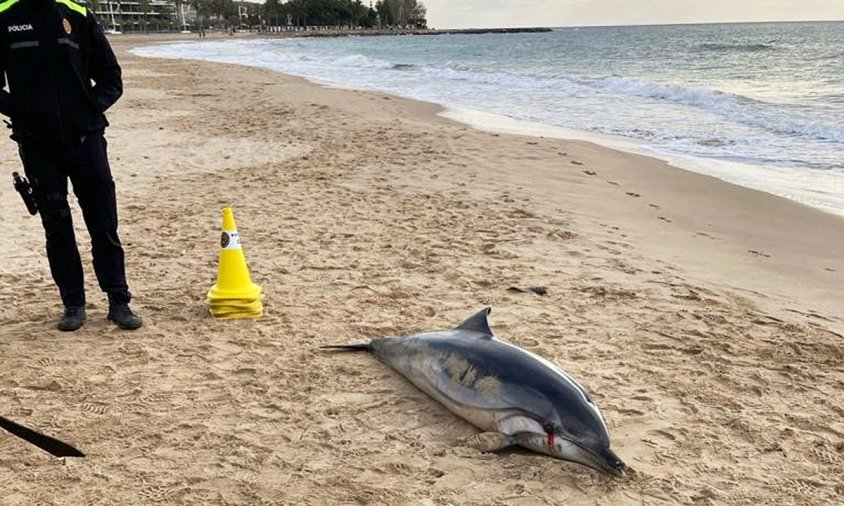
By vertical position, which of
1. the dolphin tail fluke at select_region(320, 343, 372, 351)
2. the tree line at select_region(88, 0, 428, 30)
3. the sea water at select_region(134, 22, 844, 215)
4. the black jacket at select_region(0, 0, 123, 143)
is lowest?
the dolphin tail fluke at select_region(320, 343, 372, 351)

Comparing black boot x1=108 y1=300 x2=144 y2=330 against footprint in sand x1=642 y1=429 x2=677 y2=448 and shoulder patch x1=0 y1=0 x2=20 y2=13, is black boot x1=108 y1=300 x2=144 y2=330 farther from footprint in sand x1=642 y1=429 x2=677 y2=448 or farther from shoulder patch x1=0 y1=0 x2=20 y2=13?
footprint in sand x1=642 y1=429 x2=677 y2=448

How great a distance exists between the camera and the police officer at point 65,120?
404 cm

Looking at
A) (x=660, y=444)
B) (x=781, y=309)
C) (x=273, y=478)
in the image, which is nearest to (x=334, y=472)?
(x=273, y=478)

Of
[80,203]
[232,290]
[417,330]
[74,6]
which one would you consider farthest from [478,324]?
[74,6]

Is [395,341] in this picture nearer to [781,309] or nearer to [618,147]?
[781,309]

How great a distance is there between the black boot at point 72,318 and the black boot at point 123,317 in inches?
7.2

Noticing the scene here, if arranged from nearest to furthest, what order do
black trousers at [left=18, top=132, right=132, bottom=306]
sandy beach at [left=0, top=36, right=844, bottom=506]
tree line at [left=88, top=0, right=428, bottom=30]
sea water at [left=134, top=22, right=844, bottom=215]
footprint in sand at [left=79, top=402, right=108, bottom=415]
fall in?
1. sandy beach at [left=0, top=36, right=844, bottom=506]
2. footprint in sand at [left=79, top=402, right=108, bottom=415]
3. black trousers at [left=18, top=132, right=132, bottom=306]
4. sea water at [left=134, top=22, right=844, bottom=215]
5. tree line at [left=88, top=0, right=428, bottom=30]

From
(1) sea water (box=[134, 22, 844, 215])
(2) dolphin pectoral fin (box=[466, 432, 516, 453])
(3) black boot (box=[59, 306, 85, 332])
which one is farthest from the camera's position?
(1) sea water (box=[134, 22, 844, 215])

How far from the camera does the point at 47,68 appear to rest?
407 cm

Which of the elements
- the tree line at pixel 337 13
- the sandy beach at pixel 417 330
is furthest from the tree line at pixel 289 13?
the sandy beach at pixel 417 330

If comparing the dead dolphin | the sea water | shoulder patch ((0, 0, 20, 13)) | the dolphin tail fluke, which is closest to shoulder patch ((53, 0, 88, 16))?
shoulder patch ((0, 0, 20, 13))

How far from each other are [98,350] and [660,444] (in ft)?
11.2

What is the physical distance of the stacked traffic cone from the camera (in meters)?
4.83

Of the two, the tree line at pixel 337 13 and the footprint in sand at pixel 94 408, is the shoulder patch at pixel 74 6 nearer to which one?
the footprint in sand at pixel 94 408
